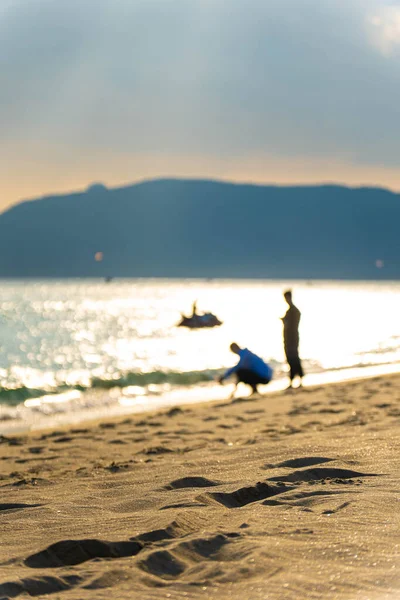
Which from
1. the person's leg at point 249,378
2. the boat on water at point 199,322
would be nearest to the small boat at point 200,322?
the boat on water at point 199,322

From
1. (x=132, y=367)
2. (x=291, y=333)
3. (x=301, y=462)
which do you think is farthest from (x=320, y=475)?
(x=132, y=367)

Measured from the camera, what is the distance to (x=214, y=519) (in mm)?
4508

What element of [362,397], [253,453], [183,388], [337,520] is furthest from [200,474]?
[183,388]

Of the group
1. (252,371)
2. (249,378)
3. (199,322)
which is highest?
(199,322)

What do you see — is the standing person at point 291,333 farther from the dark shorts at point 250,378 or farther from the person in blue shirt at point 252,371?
the dark shorts at point 250,378

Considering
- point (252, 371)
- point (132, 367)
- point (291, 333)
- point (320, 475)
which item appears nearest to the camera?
point (320, 475)

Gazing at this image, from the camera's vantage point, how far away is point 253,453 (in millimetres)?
6715

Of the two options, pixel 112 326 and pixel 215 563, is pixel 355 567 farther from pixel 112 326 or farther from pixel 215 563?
pixel 112 326

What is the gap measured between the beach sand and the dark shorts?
23.8 ft

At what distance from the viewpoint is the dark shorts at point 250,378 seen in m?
15.9

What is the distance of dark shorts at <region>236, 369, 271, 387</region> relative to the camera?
15.9m

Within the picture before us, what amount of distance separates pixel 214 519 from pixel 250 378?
1151 centimetres

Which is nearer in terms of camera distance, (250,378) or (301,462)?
(301,462)

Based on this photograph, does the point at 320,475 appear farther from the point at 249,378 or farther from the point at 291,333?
the point at 291,333
